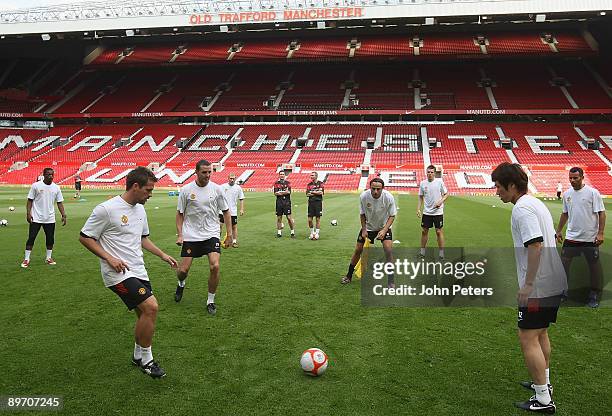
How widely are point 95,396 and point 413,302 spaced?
476 cm

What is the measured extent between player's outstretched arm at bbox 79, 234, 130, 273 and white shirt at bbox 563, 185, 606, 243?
6691 mm

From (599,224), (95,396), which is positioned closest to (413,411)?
(95,396)

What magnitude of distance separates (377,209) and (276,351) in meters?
3.64

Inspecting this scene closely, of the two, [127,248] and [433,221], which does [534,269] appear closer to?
[127,248]

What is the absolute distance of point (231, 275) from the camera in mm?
9516

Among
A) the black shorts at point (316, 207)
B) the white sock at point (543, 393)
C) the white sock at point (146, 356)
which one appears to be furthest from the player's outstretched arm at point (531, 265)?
the black shorts at point (316, 207)

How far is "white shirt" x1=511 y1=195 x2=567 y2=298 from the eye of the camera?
12.5 feet

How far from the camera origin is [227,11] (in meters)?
44.2

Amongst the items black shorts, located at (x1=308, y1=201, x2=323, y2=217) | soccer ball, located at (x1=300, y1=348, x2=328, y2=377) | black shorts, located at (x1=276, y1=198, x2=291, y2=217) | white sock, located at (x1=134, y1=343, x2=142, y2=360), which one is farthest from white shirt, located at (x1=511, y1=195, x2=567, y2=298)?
black shorts, located at (x1=276, y1=198, x2=291, y2=217)

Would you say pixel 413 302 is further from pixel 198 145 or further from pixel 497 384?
pixel 198 145

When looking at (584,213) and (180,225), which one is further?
(584,213)

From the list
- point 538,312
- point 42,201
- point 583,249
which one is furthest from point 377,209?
point 42,201

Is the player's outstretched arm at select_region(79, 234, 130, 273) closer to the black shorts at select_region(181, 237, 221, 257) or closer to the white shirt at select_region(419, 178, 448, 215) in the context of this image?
the black shorts at select_region(181, 237, 221, 257)

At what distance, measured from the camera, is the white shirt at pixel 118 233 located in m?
4.64
